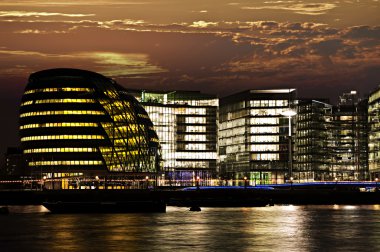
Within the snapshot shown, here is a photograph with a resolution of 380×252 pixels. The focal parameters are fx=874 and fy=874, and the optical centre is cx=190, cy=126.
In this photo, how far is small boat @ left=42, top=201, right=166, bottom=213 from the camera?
117 m

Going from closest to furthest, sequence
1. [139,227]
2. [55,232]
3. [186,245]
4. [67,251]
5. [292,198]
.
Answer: [67,251] → [186,245] → [55,232] → [139,227] → [292,198]

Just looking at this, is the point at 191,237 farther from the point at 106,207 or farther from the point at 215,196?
the point at 215,196

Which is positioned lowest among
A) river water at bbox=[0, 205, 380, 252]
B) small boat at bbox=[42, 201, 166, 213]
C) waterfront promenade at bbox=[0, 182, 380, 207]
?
river water at bbox=[0, 205, 380, 252]

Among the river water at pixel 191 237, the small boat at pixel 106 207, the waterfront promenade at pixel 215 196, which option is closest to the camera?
the river water at pixel 191 237

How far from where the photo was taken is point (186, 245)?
174ft

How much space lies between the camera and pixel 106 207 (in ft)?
390

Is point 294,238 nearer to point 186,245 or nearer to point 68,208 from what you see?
point 186,245

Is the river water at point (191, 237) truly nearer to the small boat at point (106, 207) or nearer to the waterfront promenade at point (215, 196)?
the small boat at point (106, 207)

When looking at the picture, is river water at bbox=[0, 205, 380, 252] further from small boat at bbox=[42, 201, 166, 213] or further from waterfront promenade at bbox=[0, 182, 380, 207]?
waterfront promenade at bbox=[0, 182, 380, 207]

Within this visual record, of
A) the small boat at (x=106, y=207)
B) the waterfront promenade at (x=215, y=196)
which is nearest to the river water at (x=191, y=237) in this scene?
the small boat at (x=106, y=207)

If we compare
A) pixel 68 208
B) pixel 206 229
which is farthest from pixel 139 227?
pixel 68 208

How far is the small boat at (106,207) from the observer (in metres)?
117

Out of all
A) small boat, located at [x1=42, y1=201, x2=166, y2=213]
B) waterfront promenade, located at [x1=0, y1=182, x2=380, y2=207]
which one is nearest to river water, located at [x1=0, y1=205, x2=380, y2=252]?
small boat, located at [x1=42, y1=201, x2=166, y2=213]

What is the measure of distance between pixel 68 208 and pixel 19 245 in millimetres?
64126
